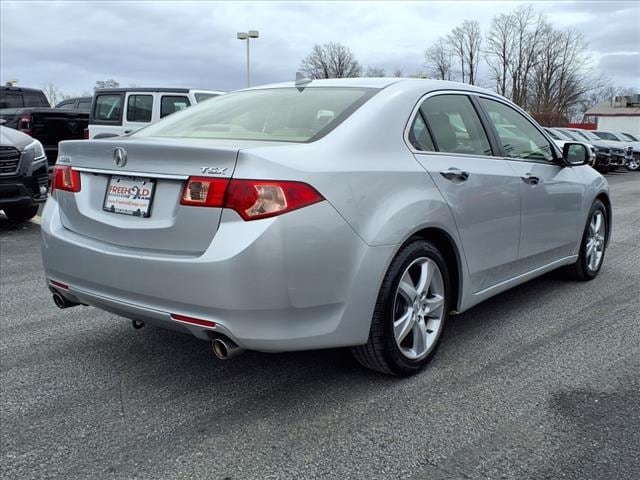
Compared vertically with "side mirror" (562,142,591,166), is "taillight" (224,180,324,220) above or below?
below

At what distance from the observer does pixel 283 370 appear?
3385 millimetres

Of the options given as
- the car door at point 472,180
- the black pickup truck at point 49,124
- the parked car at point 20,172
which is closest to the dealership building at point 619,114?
the black pickup truck at point 49,124

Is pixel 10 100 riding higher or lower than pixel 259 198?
higher

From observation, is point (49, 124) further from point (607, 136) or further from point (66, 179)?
point (607, 136)

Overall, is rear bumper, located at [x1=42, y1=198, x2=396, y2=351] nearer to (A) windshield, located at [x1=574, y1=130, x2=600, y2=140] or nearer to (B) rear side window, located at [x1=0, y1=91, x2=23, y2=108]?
(B) rear side window, located at [x1=0, y1=91, x2=23, y2=108]

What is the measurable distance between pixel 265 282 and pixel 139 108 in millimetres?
10561

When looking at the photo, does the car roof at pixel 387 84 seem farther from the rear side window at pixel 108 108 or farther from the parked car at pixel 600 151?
the parked car at pixel 600 151

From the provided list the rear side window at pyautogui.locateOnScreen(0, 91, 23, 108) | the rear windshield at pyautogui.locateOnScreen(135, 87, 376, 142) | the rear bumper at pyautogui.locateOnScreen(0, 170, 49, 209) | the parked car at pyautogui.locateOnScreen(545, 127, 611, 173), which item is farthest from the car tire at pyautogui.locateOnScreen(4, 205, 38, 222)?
the parked car at pyautogui.locateOnScreen(545, 127, 611, 173)

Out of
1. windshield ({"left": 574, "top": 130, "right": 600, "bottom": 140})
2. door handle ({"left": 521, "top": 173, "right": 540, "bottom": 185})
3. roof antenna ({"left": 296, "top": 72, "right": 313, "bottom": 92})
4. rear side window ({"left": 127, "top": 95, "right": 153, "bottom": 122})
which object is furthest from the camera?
windshield ({"left": 574, "top": 130, "right": 600, "bottom": 140})

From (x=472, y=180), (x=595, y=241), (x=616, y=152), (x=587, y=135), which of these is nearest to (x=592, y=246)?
(x=595, y=241)

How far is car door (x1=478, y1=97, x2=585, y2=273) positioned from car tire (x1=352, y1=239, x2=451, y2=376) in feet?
3.22

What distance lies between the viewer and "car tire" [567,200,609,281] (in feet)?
16.8

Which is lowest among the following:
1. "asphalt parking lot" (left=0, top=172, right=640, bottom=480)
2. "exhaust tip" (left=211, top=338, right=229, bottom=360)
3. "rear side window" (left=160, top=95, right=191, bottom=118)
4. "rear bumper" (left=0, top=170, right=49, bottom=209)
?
"asphalt parking lot" (left=0, top=172, right=640, bottom=480)

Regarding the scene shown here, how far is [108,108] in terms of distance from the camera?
41.6 ft
